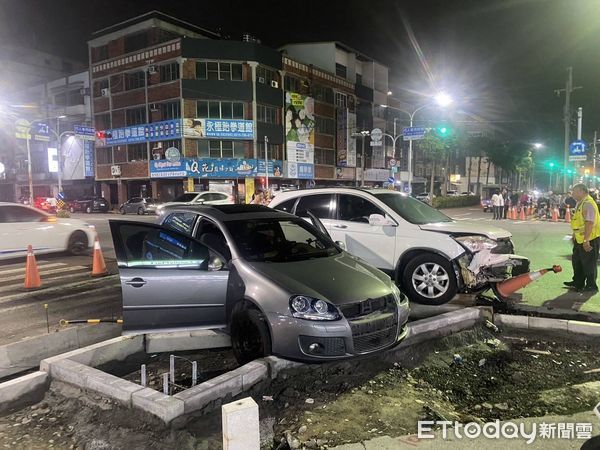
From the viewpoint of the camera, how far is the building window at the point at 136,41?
1732 inches

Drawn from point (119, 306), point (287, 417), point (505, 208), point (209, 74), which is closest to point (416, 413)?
point (287, 417)

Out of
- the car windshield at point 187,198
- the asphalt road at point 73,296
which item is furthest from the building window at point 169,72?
the asphalt road at point 73,296

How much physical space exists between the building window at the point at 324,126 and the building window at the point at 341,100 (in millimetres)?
2430

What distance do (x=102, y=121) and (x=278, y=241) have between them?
47149 millimetres

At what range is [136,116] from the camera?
4416 centimetres

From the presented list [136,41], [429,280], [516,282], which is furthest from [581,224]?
[136,41]

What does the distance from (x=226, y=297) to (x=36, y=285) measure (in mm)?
5825

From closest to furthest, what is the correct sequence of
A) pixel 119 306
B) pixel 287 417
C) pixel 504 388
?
1. pixel 287 417
2. pixel 504 388
3. pixel 119 306

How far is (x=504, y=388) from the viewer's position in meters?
4.34

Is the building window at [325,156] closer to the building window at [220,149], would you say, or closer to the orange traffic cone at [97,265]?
the building window at [220,149]

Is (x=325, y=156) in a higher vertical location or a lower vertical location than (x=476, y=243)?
higher

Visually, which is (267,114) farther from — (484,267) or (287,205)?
(484,267)

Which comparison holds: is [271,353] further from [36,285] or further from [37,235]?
[37,235]

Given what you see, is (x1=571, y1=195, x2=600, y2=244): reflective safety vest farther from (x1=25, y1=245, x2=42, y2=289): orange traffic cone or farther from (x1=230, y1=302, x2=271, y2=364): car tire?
(x1=25, y1=245, x2=42, y2=289): orange traffic cone
